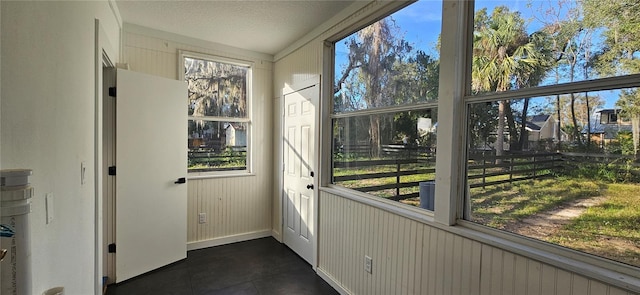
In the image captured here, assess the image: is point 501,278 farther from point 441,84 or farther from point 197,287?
point 197,287

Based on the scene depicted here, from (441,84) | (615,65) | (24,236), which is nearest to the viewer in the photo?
(24,236)

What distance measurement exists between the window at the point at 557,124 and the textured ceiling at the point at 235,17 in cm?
135

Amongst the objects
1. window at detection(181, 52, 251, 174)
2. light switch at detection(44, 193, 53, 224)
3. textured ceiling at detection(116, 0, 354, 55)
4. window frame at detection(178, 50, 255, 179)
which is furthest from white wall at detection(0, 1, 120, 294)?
window at detection(181, 52, 251, 174)

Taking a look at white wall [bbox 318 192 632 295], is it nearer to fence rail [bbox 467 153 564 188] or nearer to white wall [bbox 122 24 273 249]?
fence rail [bbox 467 153 564 188]

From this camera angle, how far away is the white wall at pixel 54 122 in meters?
0.85

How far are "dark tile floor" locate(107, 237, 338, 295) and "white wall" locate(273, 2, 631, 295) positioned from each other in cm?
26

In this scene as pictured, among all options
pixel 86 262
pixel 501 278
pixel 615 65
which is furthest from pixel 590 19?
pixel 86 262

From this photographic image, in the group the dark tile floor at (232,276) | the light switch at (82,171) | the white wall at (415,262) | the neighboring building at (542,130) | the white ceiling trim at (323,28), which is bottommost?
the dark tile floor at (232,276)

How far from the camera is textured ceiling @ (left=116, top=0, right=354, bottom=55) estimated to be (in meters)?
2.47

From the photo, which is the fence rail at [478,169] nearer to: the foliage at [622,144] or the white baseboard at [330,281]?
the foliage at [622,144]

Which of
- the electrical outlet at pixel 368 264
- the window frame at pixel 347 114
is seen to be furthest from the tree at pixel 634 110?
the electrical outlet at pixel 368 264

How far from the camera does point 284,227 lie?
3.60 meters

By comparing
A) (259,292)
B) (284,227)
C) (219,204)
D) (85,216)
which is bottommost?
(259,292)

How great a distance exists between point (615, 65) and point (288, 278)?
2690mm
